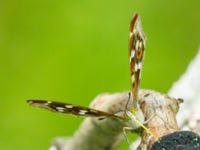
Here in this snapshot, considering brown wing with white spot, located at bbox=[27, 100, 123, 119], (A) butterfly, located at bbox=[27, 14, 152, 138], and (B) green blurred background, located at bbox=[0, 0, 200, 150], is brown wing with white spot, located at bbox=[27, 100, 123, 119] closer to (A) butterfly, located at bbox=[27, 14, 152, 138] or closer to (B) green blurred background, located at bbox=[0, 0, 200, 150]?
(A) butterfly, located at bbox=[27, 14, 152, 138]

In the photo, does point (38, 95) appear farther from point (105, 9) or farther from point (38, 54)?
point (105, 9)

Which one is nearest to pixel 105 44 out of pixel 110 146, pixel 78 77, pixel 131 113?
pixel 78 77

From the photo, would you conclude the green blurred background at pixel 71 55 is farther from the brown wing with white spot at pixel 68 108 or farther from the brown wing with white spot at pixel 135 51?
the brown wing with white spot at pixel 68 108

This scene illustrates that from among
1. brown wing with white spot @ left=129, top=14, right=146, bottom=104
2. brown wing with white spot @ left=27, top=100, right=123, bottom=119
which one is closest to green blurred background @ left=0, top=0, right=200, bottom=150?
brown wing with white spot @ left=129, top=14, right=146, bottom=104

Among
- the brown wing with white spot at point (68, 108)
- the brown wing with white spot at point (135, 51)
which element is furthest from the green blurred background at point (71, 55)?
the brown wing with white spot at point (68, 108)

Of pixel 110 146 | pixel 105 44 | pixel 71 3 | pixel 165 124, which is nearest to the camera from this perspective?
pixel 165 124

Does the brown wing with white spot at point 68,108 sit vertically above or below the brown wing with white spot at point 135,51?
below

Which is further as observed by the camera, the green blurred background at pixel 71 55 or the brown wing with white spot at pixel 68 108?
the green blurred background at pixel 71 55

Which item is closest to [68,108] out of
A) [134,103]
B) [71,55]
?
[134,103]
